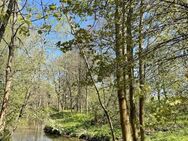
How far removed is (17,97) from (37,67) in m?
2.82

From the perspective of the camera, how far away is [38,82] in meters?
20.4

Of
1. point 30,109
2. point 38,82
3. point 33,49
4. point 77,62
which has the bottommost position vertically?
point 30,109

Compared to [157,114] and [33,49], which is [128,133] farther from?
[33,49]

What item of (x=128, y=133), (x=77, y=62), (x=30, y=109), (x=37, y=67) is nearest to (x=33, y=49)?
(x=37, y=67)

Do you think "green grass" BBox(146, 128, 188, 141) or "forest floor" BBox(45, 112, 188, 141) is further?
"green grass" BBox(146, 128, 188, 141)

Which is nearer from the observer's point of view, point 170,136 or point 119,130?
point 170,136

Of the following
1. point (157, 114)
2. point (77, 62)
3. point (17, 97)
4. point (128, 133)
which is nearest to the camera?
point (157, 114)

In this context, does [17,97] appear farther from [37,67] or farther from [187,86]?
[187,86]

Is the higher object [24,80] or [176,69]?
[24,80]

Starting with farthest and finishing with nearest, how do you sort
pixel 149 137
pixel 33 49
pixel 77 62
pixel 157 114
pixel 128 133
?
pixel 77 62, pixel 149 137, pixel 33 49, pixel 128 133, pixel 157 114

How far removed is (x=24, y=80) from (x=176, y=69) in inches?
558

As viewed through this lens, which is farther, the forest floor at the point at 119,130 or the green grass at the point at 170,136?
the green grass at the point at 170,136

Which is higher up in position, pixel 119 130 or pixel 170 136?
pixel 119 130

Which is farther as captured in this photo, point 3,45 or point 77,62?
point 77,62
